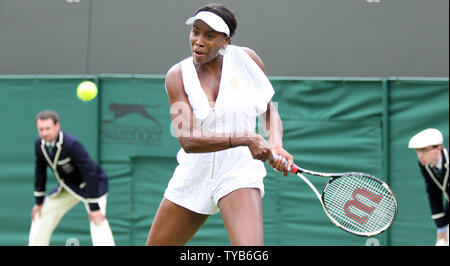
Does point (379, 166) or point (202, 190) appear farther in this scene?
point (379, 166)

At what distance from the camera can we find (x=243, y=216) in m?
3.64

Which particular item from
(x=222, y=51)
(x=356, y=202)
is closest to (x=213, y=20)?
(x=222, y=51)

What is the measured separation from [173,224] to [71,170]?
118 inches

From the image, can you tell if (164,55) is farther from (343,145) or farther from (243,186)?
(243,186)

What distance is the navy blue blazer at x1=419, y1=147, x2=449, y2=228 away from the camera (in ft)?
21.3

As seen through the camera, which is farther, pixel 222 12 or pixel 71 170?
pixel 71 170

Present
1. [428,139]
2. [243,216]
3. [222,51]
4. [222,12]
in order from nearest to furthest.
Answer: [243,216], [222,12], [222,51], [428,139]

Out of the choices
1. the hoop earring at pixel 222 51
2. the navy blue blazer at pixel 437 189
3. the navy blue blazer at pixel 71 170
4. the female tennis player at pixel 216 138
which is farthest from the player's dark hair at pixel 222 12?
the navy blue blazer at pixel 437 189

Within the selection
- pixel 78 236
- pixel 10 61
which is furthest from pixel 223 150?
pixel 10 61

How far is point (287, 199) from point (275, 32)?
1.71 metres

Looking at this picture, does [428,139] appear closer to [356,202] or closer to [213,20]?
[356,202]

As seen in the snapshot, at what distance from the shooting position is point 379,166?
290 inches

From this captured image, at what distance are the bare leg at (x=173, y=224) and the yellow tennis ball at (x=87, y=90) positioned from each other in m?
3.88

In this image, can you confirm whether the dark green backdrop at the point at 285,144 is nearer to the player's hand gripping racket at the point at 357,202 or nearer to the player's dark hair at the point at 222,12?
the player's hand gripping racket at the point at 357,202
